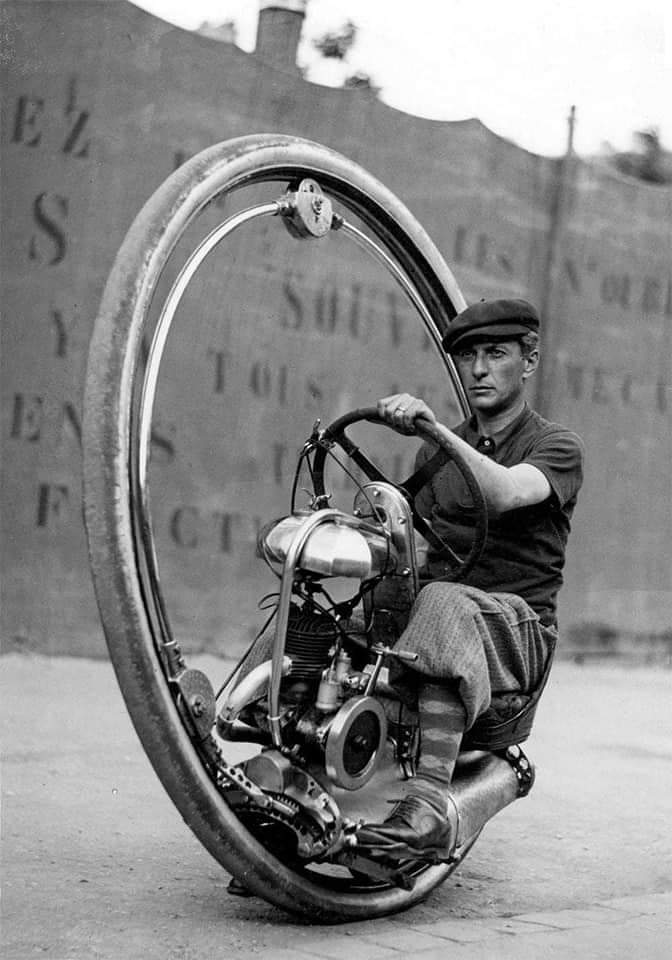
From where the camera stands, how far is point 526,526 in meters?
3.47

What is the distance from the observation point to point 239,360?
21.0 feet

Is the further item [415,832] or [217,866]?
[217,866]

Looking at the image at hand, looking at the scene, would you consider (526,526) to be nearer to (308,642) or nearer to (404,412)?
(404,412)

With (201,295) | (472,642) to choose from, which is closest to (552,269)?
(201,295)

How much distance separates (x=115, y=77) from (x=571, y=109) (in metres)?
3.01

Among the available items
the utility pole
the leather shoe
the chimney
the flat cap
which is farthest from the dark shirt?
the utility pole

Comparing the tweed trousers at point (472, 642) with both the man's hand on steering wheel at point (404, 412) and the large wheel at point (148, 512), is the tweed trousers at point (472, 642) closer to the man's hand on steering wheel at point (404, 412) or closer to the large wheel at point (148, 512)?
the man's hand on steering wheel at point (404, 412)

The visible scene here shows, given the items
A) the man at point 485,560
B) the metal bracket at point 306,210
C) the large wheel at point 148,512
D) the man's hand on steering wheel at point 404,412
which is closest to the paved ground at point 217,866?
the large wheel at point 148,512

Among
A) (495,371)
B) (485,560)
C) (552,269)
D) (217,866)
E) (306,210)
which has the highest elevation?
(552,269)

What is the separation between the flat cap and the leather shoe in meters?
1.10

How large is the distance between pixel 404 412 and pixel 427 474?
11.5 inches

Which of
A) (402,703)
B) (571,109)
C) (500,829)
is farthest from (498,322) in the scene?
(571,109)

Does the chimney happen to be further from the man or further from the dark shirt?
the dark shirt

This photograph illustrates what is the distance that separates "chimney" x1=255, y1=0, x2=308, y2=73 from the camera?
21.5ft
